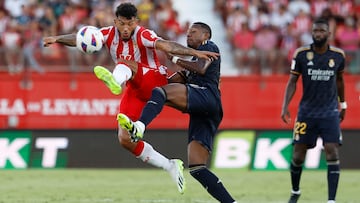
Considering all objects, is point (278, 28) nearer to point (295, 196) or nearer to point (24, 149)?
point (24, 149)

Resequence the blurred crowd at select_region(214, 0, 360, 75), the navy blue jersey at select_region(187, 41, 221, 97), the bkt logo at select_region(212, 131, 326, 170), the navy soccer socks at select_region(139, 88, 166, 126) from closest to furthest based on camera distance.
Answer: the navy soccer socks at select_region(139, 88, 166, 126)
the navy blue jersey at select_region(187, 41, 221, 97)
the bkt logo at select_region(212, 131, 326, 170)
the blurred crowd at select_region(214, 0, 360, 75)

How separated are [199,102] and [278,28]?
42.3 feet

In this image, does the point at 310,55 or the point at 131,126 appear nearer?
the point at 131,126

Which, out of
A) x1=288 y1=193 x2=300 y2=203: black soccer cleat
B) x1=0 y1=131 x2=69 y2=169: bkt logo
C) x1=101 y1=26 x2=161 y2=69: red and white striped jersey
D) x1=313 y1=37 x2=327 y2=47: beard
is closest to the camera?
x1=101 y1=26 x2=161 y2=69: red and white striped jersey

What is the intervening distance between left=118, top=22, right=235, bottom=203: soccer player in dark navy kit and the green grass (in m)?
2.22

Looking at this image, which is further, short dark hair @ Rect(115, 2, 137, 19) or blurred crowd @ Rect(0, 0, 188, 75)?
blurred crowd @ Rect(0, 0, 188, 75)

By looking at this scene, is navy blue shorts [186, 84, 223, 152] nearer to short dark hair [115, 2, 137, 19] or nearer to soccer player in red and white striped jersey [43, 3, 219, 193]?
soccer player in red and white striped jersey [43, 3, 219, 193]

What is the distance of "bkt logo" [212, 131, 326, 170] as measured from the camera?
19547 mm

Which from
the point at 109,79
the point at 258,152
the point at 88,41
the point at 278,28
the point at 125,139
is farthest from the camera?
the point at 278,28

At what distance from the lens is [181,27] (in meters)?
24.3

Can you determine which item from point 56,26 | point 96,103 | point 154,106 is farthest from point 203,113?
point 56,26

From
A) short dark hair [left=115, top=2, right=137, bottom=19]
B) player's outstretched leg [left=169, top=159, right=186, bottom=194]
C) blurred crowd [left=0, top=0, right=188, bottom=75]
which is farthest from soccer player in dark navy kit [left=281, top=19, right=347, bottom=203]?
blurred crowd [left=0, top=0, right=188, bottom=75]

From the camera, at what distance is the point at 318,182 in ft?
56.6

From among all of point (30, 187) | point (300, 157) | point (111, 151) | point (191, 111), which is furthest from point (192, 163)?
point (111, 151)
